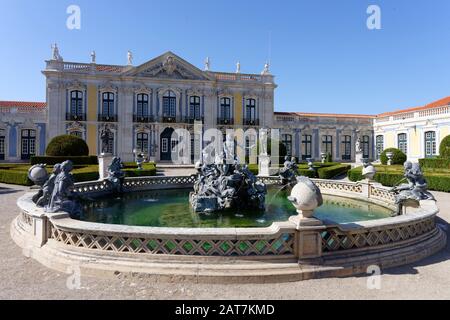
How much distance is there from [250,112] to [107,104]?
1541 centimetres

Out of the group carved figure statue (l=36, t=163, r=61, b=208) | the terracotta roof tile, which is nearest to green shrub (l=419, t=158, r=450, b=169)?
carved figure statue (l=36, t=163, r=61, b=208)

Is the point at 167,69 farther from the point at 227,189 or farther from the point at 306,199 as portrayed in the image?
the point at 306,199

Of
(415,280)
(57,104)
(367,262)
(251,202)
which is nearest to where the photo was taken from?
(415,280)

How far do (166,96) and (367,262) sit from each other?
101 feet

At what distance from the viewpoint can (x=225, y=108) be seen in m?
35.0

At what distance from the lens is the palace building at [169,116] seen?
2992 cm

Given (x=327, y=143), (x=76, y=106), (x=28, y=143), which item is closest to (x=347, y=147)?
(x=327, y=143)

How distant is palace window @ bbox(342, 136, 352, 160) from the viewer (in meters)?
36.8

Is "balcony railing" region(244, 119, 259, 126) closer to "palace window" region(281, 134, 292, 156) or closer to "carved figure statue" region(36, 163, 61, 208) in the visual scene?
"palace window" region(281, 134, 292, 156)

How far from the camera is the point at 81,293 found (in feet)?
12.2

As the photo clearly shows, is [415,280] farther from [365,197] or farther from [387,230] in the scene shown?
[365,197]

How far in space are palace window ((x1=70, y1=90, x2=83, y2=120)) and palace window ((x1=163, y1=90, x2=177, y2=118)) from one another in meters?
8.25

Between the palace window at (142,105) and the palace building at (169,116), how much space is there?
Result: 102 mm

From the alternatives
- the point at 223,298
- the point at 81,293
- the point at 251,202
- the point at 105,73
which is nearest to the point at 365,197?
the point at 251,202
